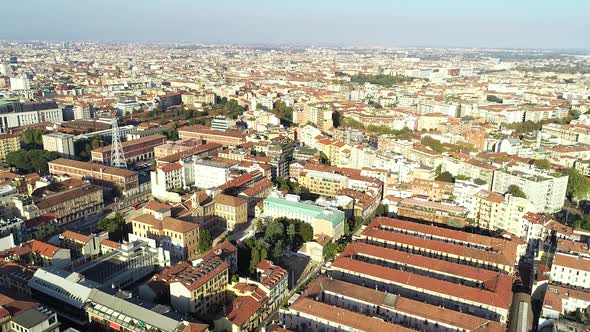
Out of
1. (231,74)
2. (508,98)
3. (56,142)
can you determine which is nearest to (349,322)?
(56,142)

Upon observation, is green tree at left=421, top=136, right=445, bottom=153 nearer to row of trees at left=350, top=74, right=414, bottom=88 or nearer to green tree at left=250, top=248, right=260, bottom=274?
green tree at left=250, top=248, right=260, bottom=274

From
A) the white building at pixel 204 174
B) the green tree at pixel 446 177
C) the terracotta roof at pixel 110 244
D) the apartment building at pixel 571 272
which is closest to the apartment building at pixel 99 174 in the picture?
the white building at pixel 204 174

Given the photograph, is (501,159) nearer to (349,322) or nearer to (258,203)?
(258,203)

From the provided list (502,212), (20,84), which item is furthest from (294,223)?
(20,84)

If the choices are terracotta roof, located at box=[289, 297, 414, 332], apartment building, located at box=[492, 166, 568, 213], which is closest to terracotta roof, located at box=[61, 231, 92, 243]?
terracotta roof, located at box=[289, 297, 414, 332]

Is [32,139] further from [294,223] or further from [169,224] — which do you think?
[294,223]

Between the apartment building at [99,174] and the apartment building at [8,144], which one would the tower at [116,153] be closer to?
the apartment building at [99,174]

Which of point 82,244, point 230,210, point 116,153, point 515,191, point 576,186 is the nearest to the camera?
point 82,244
